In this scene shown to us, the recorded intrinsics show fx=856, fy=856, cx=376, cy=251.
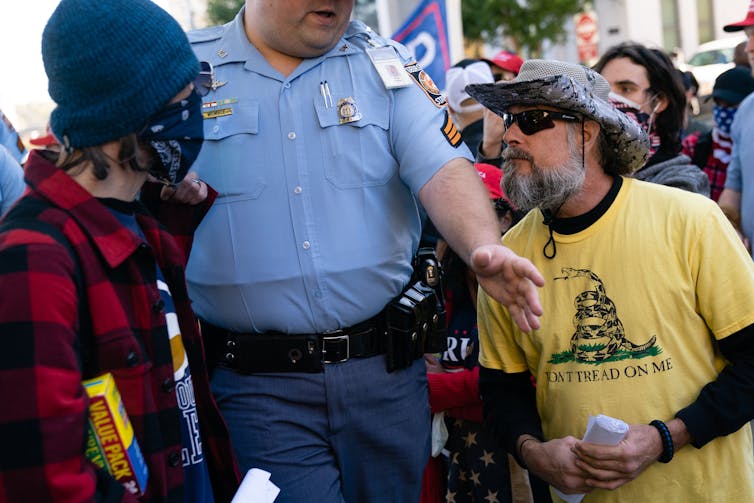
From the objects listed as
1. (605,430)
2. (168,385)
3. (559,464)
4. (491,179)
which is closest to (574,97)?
(605,430)

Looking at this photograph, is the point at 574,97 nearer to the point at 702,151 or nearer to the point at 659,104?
the point at 659,104

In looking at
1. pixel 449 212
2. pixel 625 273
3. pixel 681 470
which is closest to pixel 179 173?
pixel 449 212

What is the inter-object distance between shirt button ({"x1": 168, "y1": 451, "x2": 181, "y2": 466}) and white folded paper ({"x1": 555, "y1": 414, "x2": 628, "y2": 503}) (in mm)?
1059

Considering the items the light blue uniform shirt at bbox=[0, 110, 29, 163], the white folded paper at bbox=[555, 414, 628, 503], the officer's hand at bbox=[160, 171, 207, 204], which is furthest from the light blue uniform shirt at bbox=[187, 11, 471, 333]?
the light blue uniform shirt at bbox=[0, 110, 29, 163]

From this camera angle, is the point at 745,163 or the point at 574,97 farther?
the point at 745,163

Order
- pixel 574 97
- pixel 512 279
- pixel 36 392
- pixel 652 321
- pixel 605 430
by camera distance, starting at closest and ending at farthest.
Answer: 1. pixel 36 392
2. pixel 512 279
3. pixel 605 430
4. pixel 652 321
5. pixel 574 97

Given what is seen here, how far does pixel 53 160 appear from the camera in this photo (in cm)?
188

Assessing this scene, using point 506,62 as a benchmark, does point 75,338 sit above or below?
above

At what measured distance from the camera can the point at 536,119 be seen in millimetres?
2566

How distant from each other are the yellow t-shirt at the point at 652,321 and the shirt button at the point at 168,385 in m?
1.13

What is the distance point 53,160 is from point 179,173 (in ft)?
1.03

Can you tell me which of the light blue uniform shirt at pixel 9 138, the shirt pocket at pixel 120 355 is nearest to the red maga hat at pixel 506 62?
the light blue uniform shirt at pixel 9 138

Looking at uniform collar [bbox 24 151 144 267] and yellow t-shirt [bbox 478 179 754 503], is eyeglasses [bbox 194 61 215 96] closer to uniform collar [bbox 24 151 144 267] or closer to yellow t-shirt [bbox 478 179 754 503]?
uniform collar [bbox 24 151 144 267]

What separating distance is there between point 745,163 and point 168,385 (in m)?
3.44
